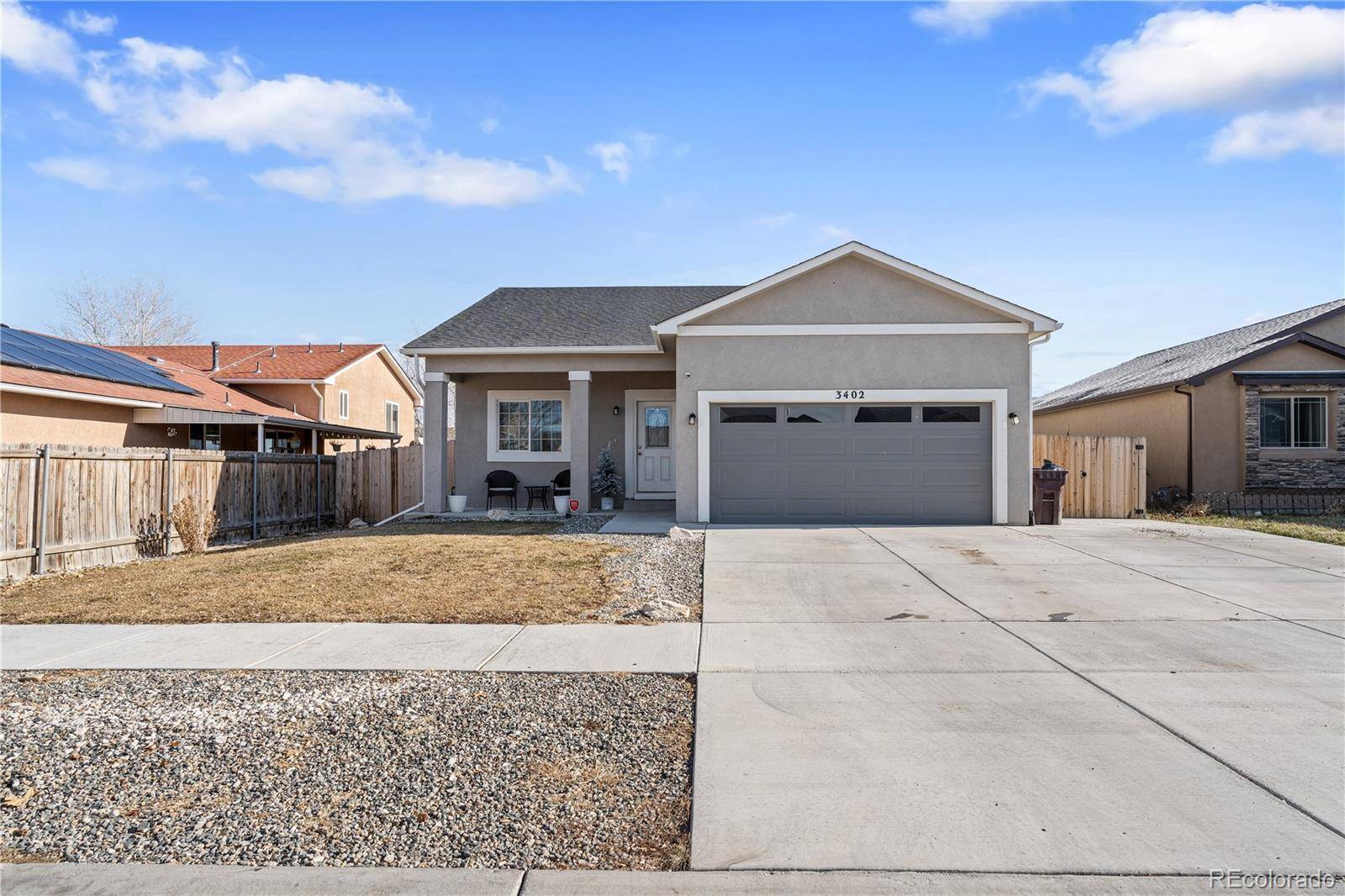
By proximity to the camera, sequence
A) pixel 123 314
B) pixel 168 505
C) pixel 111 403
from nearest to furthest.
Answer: pixel 168 505 < pixel 111 403 < pixel 123 314

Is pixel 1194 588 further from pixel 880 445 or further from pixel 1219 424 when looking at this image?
pixel 1219 424

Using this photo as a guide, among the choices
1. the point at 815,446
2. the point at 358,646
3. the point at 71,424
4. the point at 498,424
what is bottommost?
the point at 358,646

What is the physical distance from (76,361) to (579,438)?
11.3 meters

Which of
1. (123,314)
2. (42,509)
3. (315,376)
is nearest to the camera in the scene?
(42,509)

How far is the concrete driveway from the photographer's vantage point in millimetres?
3293

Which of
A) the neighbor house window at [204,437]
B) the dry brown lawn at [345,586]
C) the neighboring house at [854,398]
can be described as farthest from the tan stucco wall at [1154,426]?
the neighbor house window at [204,437]

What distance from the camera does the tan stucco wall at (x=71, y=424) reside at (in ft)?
47.9

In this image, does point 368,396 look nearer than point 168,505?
No

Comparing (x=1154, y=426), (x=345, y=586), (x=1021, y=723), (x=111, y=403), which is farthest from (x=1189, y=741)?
(x=111, y=403)

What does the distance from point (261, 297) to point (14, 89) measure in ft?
56.5

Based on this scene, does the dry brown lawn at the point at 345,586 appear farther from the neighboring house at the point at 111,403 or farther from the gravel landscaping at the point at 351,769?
the neighboring house at the point at 111,403

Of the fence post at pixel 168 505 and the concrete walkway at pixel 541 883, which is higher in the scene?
the fence post at pixel 168 505

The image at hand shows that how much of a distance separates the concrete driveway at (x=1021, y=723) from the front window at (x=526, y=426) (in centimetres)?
946

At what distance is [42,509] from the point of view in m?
9.81
